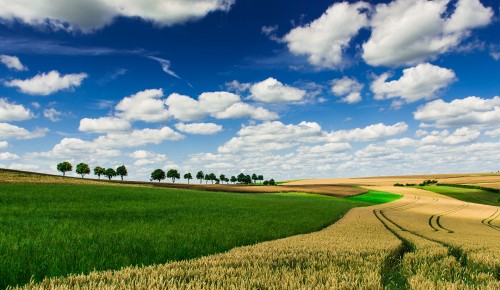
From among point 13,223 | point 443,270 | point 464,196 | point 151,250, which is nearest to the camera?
point 443,270

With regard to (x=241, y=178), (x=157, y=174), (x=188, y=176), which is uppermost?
(x=157, y=174)

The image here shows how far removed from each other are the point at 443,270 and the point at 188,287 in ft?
13.0

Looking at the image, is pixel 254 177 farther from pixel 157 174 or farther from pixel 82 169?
pixel 82 169

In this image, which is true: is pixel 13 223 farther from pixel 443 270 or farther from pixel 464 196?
pixel 464 196

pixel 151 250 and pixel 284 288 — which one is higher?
pixel 284 288

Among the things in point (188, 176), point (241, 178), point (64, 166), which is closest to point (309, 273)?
point (64, 166)

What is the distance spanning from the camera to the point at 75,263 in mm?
7000

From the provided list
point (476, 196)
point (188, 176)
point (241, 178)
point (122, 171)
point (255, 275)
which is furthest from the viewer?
point (188, 176)

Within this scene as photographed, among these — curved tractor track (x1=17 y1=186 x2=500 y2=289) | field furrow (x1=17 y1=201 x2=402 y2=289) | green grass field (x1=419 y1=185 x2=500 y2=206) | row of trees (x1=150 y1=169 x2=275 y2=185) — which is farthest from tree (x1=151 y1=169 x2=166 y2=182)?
field furrow (x1=17 y1=201 x2=402 y2=289)

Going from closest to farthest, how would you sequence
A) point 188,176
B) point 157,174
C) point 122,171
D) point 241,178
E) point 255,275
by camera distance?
point 255,275 → point 157,174 → point 122,171 → point 241,178 → point 188,176

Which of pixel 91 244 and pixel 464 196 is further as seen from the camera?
pixel 464 196

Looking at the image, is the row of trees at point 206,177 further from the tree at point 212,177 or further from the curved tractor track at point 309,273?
the curved tractor track at point 309,273

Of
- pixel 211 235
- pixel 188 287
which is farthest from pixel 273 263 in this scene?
pixel 211 235

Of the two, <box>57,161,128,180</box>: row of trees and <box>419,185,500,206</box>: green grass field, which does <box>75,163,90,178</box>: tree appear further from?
<box>419,185,500,206</box>: green grass field
